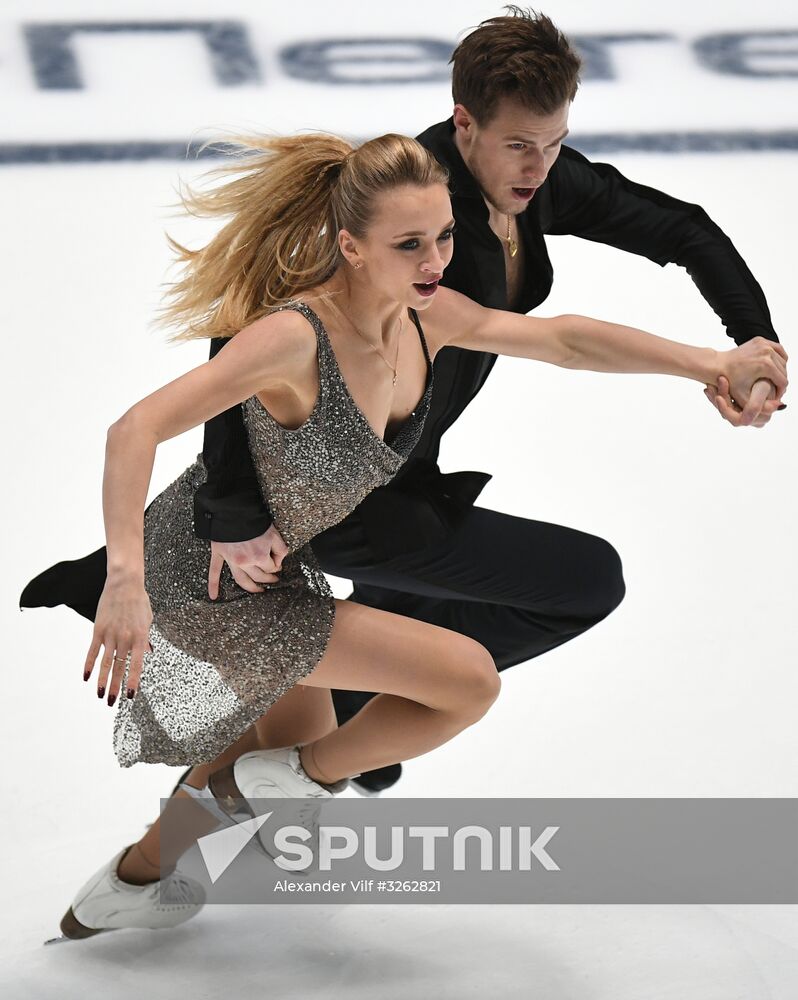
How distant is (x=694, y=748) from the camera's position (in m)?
3.15

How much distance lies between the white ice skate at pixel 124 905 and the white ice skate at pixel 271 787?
190mm

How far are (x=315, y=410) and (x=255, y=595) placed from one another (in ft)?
1.13

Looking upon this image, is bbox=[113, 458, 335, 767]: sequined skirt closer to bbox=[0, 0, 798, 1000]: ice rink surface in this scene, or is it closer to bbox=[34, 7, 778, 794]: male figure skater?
bbox=[34, 7, 778, 794]: male figure skater

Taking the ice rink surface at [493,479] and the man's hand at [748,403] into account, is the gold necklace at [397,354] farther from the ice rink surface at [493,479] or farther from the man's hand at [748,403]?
the ice rink surface at [493,479]

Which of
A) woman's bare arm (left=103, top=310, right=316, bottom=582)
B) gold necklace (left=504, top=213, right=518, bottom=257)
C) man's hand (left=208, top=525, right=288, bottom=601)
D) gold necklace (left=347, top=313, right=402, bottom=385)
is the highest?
gold necklace (left=504, top=213, right=518, bottom=257)

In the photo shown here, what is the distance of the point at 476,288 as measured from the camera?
261 cm

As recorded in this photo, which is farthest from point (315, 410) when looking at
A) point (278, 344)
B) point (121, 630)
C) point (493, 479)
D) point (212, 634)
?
point (493, 479)

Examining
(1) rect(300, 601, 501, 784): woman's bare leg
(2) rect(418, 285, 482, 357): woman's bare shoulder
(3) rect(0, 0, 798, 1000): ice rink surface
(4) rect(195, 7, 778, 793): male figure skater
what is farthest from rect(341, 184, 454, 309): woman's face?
(3) rect(0, 0, 798, 1000): ice rink surface

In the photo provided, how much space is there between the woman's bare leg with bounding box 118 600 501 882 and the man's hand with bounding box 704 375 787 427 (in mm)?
576

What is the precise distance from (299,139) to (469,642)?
0.85 m

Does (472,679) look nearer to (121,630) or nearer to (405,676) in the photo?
(405,676)

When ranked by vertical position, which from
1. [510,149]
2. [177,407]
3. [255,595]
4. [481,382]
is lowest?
[255,595]

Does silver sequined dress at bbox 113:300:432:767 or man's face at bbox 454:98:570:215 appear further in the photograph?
man's face at bbox 454:98:570:215

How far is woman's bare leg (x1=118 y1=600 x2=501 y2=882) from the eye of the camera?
96.6 inches
